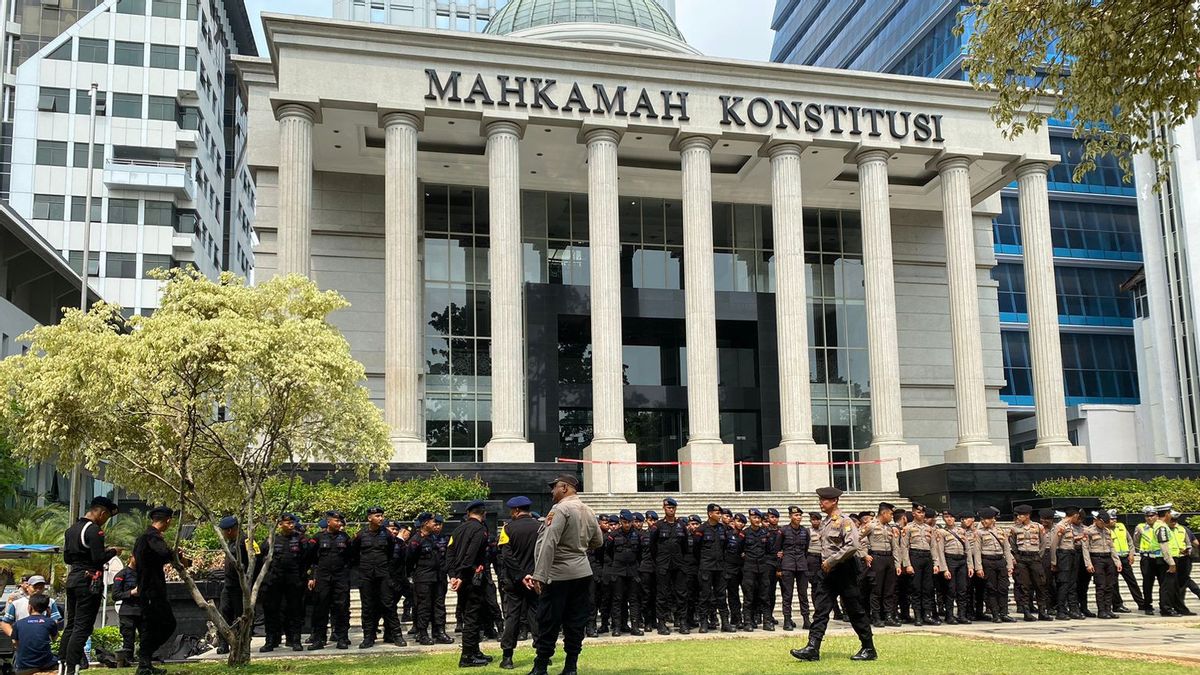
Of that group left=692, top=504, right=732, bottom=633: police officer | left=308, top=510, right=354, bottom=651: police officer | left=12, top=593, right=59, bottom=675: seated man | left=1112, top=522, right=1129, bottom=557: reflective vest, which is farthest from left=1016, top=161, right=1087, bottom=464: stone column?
left=12, top=593, right=59, bottom=675: seated man

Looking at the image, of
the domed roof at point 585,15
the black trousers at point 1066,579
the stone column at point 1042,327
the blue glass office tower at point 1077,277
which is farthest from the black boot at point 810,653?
the blue glass office tower at point 1077,277

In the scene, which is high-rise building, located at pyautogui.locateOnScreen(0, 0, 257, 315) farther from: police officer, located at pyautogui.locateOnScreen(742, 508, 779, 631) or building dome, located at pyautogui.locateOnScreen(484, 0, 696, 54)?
police officer, located at pyautogui.locateOnScreen(742, 508, 779, 631)

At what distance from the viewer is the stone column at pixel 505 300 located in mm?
31375

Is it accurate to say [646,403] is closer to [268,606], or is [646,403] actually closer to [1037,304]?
[1037,304]

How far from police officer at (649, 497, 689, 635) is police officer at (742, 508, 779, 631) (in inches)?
43.9

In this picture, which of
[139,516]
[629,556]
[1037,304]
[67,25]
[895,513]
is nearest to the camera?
[629,556]

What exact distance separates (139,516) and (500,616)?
15.9 meters

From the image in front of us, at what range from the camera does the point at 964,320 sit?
3588 cm

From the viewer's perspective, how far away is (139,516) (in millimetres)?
27859

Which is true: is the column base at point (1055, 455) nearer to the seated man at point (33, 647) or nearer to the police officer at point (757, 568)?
the police officer at point (757, 568)

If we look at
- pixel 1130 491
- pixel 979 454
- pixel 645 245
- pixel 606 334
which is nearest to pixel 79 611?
pixel 606 334

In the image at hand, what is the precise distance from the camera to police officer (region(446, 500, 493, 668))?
41.3ft

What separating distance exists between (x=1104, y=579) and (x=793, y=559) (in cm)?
636

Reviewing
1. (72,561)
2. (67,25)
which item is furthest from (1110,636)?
(67,25)
